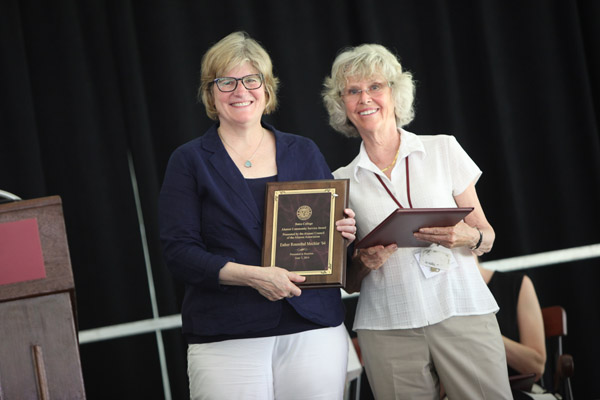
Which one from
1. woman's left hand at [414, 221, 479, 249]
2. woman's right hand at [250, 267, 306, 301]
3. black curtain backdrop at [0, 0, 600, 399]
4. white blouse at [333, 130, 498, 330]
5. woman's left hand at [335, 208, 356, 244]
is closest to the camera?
woman's right hand at [250, 267, 306, 301]

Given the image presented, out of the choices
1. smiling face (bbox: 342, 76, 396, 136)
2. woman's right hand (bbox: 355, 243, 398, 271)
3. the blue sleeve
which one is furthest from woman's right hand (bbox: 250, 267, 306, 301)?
smiling face (bbox: 342, 76, 396, 136)

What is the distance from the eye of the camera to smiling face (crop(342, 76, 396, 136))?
8.19 ft

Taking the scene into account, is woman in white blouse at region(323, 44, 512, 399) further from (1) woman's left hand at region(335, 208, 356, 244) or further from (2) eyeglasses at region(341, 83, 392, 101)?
(1) woman's left hand at region(335, 208, 356, 244)

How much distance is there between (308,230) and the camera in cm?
204

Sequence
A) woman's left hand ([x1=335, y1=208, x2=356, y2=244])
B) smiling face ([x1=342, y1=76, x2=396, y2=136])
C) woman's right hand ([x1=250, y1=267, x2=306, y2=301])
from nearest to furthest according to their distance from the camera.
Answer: woman's right hand ([x1=250, y1=267, x2=306, y2=301]) < woman's left hand ([x1=335, y1=208, x2=356, y2=244]) < smiling face ([x1=342, y1=76, x2=396, y2=136])

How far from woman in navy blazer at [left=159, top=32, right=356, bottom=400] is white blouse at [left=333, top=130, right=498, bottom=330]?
24 cm

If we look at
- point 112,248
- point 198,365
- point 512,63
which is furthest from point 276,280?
point 512,63

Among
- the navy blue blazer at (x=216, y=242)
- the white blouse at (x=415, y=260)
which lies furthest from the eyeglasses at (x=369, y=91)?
the navy blue blazer at (x=216, y=242)

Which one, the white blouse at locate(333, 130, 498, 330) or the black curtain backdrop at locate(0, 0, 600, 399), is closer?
the white blouse at locate(333, 130, 498, 330)

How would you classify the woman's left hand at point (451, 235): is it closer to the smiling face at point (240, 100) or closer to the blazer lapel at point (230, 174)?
the blazer lapel at point (230, 174)

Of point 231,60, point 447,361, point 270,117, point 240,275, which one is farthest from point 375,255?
point 270,117

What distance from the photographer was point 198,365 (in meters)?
1.99

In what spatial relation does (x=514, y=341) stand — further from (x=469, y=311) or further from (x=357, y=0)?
(x=357, y=0)

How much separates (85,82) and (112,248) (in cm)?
102
